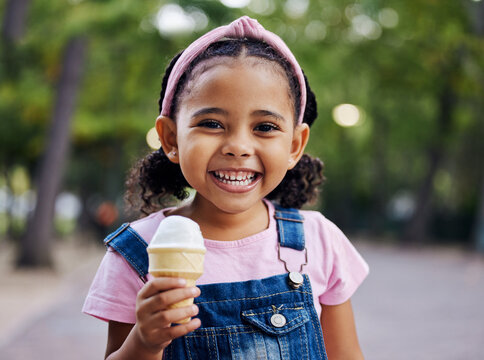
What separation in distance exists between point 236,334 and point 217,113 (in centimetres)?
71

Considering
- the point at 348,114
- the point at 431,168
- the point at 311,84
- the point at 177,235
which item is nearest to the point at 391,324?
the point at 311,84

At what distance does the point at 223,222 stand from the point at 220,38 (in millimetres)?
634

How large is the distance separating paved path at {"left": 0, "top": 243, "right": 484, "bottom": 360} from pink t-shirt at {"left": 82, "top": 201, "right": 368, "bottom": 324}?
16.6 ft

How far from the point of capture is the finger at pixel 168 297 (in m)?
1.62

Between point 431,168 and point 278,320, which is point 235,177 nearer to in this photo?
point 278,320

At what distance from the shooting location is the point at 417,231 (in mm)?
26969

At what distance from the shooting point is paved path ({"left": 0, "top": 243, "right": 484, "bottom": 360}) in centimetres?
724

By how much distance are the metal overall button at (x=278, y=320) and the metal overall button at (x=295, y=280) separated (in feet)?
0.36

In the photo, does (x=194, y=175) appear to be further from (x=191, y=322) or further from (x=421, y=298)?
(x=421, y=298)

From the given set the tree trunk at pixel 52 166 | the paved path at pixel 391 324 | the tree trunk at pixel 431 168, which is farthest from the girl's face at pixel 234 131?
the tree trunk at pixel 431 168

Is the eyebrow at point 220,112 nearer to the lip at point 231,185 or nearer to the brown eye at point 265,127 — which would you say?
the brown eye at point 265,127

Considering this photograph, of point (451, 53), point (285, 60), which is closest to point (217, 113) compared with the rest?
point (285, 60)

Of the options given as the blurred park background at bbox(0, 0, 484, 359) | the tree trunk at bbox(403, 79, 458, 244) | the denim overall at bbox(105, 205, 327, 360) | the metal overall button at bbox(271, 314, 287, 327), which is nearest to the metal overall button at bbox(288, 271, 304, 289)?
the denim overall at bbox(105, 205, 327, 360)

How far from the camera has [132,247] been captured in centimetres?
202
